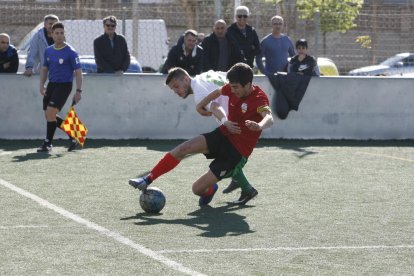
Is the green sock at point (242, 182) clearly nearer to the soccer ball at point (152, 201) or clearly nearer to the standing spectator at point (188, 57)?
the soccer ball at point (152, 201)

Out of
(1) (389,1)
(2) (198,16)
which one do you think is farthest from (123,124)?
(1) (389,1)

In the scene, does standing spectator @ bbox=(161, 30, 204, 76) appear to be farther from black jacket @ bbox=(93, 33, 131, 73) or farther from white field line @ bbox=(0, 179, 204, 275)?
white field line @ bbox=(0, 179, 204, 275)

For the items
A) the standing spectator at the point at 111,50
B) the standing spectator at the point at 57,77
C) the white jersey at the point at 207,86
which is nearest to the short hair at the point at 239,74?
the white jersey at the point at 207,86

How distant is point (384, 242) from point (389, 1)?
11202 mm

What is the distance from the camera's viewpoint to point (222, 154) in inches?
373

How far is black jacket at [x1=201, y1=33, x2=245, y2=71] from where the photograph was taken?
53.2ft

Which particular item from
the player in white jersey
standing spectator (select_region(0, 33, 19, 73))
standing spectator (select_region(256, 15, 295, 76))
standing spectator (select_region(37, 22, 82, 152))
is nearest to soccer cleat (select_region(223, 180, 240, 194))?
the player in white jersey

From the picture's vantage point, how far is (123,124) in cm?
1633

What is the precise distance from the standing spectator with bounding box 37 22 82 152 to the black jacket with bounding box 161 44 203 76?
7.01ft

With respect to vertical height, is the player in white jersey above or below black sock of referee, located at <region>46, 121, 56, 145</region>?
above

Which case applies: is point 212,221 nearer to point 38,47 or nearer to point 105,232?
point 105,232

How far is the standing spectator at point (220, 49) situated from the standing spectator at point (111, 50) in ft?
4.17

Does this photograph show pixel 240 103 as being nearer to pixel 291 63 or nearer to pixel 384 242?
pixel 384 242

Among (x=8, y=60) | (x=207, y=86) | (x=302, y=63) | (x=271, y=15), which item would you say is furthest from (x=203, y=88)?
(x=271, y=15)
